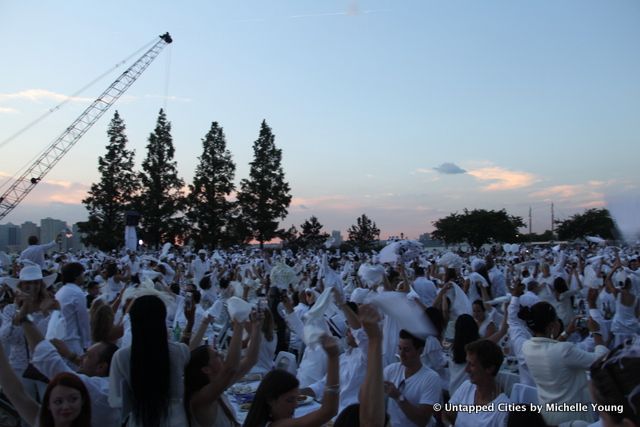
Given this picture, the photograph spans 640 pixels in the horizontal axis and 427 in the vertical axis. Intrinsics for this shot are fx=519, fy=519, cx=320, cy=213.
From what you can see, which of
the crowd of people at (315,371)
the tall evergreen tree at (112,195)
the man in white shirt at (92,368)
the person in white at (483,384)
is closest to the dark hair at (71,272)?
the crowd of people at (315,371)

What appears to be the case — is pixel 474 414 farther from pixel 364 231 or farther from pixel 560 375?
pixel 364 231

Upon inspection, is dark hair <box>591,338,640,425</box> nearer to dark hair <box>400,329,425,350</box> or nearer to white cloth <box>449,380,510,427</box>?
white cloth <box>449,380,510,427</box>

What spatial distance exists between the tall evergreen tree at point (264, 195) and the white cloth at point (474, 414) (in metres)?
45.4

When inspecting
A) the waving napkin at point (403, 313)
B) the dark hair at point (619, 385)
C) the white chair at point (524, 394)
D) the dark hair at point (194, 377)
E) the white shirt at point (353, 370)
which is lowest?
the white chair at point (524, 394)

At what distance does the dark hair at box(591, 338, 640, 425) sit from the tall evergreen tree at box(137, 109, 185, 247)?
155 feet

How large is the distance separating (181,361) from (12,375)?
2.89ft

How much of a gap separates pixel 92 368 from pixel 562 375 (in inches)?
120

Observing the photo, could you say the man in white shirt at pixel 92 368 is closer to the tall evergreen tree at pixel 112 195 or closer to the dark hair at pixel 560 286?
the dark hair at pixel 560 286

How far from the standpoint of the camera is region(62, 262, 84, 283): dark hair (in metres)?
5.47

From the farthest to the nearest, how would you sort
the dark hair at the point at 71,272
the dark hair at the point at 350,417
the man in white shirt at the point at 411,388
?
the dark hair at the point at 71,272
the man in white shirt at the point at 411,388
the dark hair at the point at 350,417

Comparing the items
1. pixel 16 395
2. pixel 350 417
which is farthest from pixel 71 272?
pixel 350 417

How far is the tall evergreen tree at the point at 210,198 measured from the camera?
48031mm

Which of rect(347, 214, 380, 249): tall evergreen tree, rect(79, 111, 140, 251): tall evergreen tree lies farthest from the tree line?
rect(347, 214, 380, 249): tall evergreen tree

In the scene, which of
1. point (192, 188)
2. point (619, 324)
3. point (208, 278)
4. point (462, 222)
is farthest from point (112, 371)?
point (462, 222)
